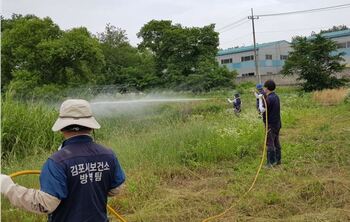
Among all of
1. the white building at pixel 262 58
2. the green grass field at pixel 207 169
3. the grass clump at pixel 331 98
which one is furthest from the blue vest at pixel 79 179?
the white building at pixel 262 58

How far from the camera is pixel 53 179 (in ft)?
8.44

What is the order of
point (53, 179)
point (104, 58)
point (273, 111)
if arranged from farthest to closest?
point (104, 58) → point (273, 111) → point (53, 179)

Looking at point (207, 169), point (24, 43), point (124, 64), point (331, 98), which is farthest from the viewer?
point (124, 64)

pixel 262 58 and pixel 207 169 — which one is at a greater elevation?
pixel 262 58

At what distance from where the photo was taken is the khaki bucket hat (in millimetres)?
2720

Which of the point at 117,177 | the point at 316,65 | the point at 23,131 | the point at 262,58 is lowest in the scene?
the point at 23,131

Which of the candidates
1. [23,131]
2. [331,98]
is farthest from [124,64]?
[23,131]

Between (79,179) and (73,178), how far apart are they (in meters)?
0.04

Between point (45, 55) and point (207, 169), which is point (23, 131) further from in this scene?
point (45, 55)

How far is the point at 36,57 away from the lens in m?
26.0

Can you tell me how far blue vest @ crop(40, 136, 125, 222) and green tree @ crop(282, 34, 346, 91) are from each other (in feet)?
105

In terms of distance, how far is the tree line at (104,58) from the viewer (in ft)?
84.7

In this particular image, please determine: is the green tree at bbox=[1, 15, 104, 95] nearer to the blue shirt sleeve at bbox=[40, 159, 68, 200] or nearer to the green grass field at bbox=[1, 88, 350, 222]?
the green grass field at bbox=[1, 88, 350, 222]

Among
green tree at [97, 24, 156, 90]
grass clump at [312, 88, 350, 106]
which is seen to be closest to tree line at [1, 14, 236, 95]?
A: green tree at [97, 24, 156, 90]
